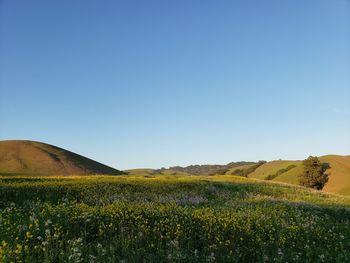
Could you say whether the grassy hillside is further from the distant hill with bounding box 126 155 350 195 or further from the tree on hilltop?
the tree on hilltop

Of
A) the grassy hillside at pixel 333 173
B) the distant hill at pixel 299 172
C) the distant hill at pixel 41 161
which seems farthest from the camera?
the distant hill at pixel 299 172

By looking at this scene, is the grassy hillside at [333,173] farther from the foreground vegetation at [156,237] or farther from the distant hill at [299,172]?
the foreground vegetation at [156,237]

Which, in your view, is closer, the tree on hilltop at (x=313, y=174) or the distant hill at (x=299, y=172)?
the tree on hilltop at (x=313, y=174)

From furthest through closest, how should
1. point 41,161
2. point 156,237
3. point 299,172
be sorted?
point 299,172, point 41,161, point 156,237

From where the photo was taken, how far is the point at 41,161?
3413 inches

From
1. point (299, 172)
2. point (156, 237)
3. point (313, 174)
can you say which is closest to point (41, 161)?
point (313, 174)

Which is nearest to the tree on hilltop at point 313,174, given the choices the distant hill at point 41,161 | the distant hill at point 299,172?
the distant hill at point 299,172

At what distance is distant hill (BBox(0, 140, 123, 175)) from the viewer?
8181 centimetres

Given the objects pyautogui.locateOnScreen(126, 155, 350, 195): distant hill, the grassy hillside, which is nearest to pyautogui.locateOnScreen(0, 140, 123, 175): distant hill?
pyautogui.locateOnScreen(126, 155, 350, 195): distant hill

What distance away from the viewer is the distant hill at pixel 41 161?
81.8 m

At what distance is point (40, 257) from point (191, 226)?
551 cm

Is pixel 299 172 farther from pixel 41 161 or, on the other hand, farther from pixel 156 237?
pixel 156 237

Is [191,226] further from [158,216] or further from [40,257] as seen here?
[40,257]

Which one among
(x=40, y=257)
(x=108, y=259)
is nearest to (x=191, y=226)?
(x=108, y=259)
